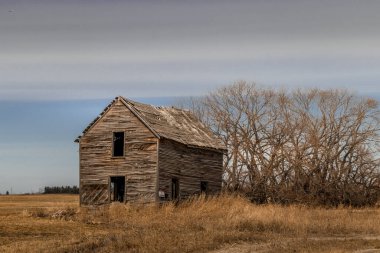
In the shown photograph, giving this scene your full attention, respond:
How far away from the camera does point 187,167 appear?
115ft

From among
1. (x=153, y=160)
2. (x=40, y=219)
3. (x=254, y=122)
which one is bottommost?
(x=40, y=219)

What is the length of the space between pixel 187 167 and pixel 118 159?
169 inches

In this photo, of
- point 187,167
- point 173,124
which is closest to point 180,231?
point 187,167

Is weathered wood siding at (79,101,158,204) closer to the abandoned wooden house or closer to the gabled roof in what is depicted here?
the abandoned wooden house

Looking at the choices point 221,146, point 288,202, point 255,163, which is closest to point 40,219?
point 221,146

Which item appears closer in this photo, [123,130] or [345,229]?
[345,229]

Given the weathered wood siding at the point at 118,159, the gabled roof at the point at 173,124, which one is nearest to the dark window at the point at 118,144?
the weathered wood siding at the point at 118,159

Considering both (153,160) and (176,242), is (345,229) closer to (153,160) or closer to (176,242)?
(176,242)

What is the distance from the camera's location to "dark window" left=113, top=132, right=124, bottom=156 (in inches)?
1345

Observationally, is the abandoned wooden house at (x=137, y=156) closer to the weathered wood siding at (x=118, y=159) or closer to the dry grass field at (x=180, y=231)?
the weathered wood siding at (x=118, y=159)

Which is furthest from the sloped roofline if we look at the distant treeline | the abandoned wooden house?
the distant treeline

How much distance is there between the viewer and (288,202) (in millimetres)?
40500

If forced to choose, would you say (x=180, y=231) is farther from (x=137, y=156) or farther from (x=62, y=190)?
(x=62, y=190)

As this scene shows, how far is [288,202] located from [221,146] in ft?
20.7
